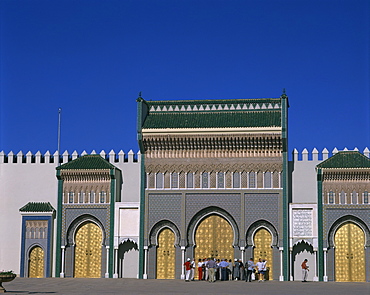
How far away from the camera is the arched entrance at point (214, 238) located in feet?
90.9

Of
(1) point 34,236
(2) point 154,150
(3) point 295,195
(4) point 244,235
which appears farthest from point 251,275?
(1) point 34,236

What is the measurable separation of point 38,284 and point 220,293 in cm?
743

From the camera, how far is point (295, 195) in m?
28.2

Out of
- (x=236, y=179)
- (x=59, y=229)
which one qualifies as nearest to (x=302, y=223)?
(x=236, y=179)

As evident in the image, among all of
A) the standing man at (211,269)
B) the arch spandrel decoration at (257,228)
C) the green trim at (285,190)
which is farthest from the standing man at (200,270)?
the green trim at (285,190)

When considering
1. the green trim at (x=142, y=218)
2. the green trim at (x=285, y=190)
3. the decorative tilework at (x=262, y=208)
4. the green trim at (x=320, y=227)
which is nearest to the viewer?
the green trim at (x=320, y=227)

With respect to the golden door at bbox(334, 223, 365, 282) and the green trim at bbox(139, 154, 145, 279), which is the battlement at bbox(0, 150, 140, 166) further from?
the golden door at bbox(334, 223, 365, 282)

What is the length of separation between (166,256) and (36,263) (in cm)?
543

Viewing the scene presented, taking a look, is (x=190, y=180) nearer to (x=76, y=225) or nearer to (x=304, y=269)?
(x=76, y=225)

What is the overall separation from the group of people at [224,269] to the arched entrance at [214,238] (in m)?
0.30

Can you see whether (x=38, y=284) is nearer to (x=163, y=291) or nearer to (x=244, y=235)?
(x=163, y=291)

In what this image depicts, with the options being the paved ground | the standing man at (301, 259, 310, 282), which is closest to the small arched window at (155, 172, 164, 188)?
the paved ground

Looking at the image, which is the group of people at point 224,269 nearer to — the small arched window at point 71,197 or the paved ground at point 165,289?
the paved ground at point 165,289

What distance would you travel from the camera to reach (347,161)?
2720cm
